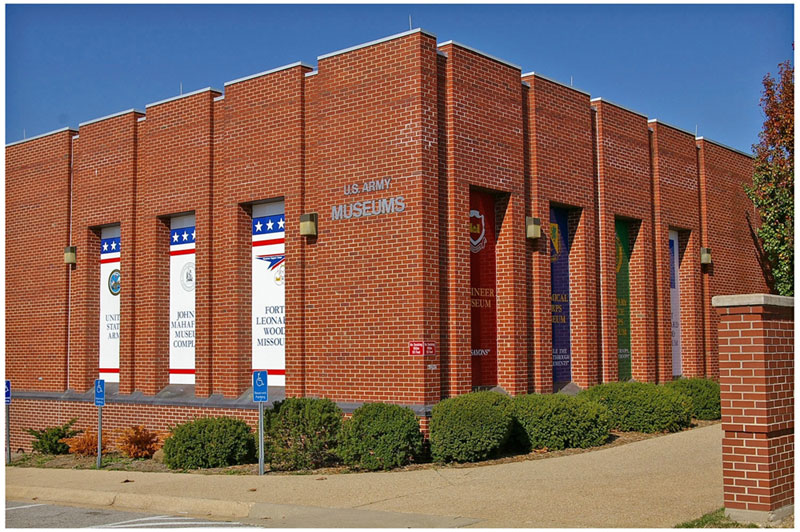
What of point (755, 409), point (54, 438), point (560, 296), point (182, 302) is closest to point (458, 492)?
point (755, 409)

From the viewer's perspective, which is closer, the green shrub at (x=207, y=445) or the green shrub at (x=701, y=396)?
the green shrub at (x=207, y=445)

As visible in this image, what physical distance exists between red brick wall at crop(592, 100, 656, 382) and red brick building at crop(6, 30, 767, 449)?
54mm

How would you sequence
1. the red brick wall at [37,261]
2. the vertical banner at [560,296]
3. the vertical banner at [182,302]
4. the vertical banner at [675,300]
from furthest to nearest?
the vertical banner at [675,300]
the red brick wall at [37,261]
the vertical banner at [182,302]
the vertical banner at [560,296]

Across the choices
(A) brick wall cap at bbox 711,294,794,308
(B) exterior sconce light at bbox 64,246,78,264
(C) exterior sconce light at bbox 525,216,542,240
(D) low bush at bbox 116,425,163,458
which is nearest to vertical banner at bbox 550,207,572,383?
(C) exterior sconce light at bbox 525,216,542,240

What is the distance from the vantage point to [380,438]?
45.3ft

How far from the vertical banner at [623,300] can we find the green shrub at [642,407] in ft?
10.5

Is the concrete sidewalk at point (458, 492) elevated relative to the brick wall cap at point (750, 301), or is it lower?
lower

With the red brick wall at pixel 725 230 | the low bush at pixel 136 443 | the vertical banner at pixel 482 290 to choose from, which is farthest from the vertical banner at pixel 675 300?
the low bush at pixel 136 443

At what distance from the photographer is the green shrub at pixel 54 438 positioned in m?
19.5

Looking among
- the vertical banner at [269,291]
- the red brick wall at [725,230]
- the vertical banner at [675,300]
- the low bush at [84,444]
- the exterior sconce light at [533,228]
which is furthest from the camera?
the red brick wall at [725,230]

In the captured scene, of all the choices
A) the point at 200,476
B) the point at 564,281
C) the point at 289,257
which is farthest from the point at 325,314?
the point at 564,281

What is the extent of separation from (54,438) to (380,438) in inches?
367

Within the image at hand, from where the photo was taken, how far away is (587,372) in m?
18.6

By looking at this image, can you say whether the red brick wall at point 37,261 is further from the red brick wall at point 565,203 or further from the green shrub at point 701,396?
the green shrub at point 701,396
